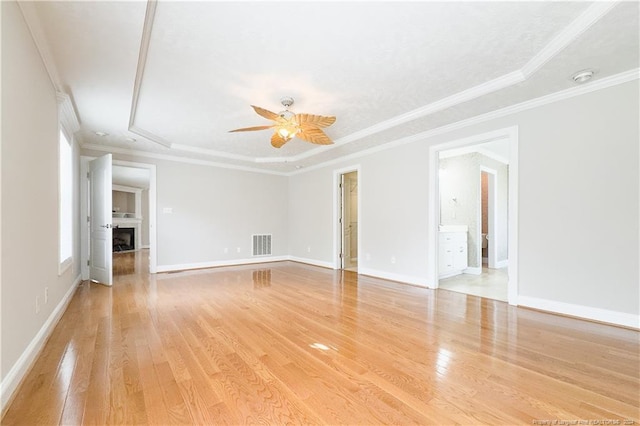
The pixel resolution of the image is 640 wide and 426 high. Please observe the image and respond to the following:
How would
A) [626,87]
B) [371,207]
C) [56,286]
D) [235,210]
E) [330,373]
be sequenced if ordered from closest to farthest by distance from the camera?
[330,373]
[626,87]
[56,286]
[371,207]
[235,210]

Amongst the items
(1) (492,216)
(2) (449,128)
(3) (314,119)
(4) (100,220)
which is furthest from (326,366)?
(1) (492,216)

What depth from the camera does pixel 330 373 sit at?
1.90m

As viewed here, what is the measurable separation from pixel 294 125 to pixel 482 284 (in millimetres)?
3977

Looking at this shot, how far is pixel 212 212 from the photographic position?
21.0 feet

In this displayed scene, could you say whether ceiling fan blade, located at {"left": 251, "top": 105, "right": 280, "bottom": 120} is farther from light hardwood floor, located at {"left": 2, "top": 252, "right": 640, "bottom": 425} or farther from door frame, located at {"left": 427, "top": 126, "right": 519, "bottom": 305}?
door frame, located at {"left": 427, "top": 126, "right": 519, "bottom": 305}

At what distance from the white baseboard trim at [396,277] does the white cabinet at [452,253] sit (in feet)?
2.26

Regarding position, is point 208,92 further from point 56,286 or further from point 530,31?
point 530,31

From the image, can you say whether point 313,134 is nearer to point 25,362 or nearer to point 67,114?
point 67,114

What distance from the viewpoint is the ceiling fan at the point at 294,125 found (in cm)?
296

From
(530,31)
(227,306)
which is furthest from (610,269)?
(227,306)

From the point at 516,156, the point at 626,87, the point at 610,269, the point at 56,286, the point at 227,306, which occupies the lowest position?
the point at 227,306

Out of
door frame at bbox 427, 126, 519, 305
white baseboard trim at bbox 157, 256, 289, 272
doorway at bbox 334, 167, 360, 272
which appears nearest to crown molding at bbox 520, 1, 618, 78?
door frame at bbox 427, 126, 519, 305

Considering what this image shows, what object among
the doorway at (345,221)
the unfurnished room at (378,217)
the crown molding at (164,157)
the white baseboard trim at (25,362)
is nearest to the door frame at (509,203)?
the unfurnished room at (378,217)

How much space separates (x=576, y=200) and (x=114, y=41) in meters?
4.53
